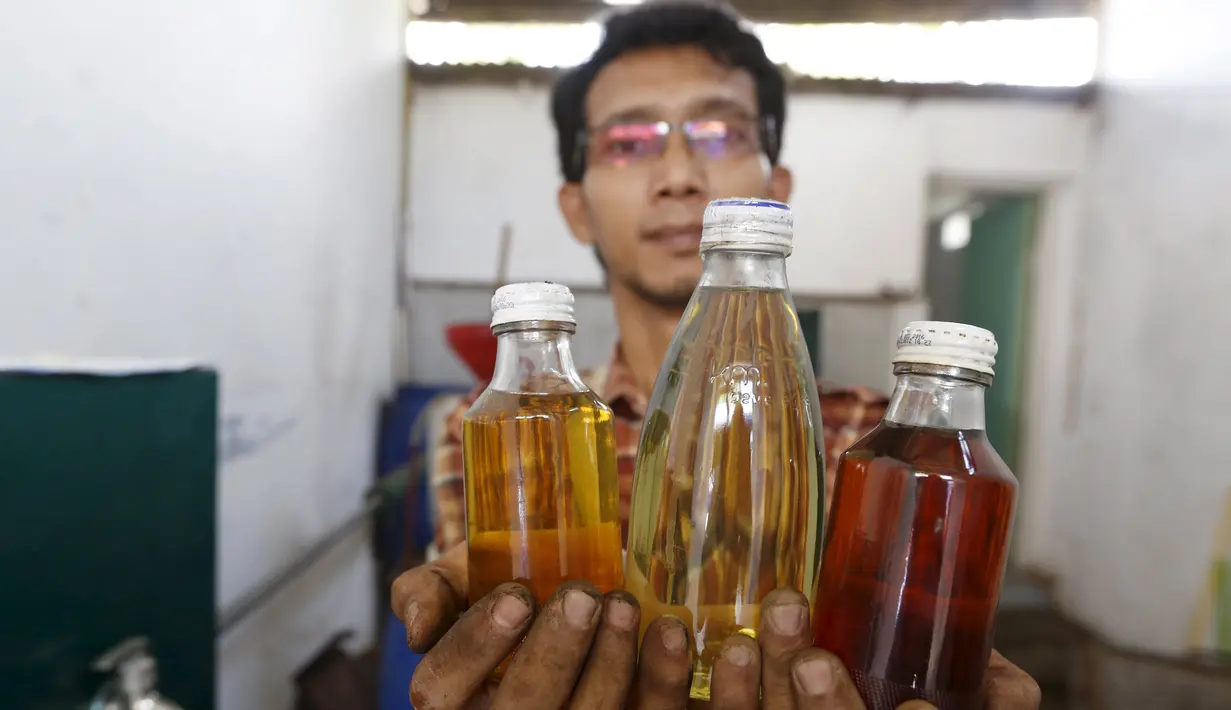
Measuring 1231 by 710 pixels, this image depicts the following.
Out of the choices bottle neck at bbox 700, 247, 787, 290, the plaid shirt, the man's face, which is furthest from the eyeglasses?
bottle neck at bbox 700, 247, 787, 290

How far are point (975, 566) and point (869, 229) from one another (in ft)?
4.07

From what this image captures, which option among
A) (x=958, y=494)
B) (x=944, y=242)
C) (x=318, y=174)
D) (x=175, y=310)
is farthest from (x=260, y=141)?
(x=944, y=242)

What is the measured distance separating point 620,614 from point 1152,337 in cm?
137

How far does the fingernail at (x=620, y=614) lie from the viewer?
0.24 metres

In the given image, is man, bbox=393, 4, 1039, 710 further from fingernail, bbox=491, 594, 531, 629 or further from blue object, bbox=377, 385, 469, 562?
blue object, bbox=377, 385, 469, 562

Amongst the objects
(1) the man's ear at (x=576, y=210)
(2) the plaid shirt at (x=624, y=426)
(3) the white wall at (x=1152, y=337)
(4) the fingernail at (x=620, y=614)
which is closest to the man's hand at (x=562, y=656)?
(4) the fingernail at (x=620, y=614)

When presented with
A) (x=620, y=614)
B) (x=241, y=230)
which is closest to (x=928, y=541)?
(x=620, y=614)

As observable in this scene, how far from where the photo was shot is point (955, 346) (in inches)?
9.2

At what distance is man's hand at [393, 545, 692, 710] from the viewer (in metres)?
0.24

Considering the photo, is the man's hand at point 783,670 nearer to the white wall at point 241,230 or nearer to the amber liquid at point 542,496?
the amber liquid at point 542,496

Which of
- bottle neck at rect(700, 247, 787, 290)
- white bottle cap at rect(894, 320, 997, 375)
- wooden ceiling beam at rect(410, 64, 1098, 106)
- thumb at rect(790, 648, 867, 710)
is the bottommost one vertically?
thumb at rect(790, 648, 867, 710)

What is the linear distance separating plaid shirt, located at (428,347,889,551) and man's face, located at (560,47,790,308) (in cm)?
10

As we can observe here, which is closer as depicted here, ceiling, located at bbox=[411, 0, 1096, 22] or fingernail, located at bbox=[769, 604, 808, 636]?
fingernail, located at bbox=[769, 604, 808, 636]

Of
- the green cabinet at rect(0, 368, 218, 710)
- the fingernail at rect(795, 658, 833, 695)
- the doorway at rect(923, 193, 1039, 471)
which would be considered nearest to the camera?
the fingernail at rect(795, 658, 833, 695)
